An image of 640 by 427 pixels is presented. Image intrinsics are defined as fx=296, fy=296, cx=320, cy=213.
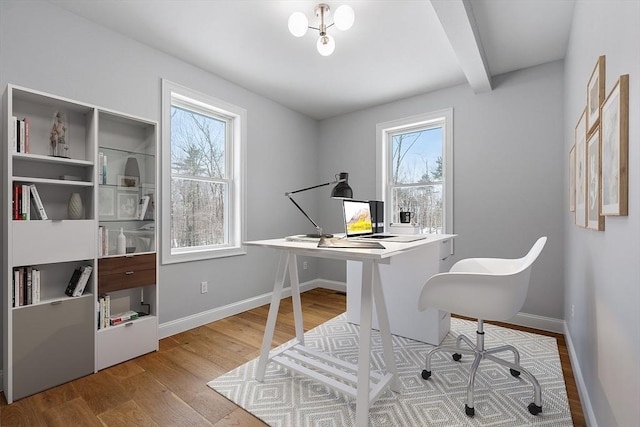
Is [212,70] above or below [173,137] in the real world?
above

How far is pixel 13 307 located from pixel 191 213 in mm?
1503

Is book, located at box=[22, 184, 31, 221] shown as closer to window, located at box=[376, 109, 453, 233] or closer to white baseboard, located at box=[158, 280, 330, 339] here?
white baseboard, located at box=[158, 280, 330, 339]

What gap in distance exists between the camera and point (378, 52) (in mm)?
2656

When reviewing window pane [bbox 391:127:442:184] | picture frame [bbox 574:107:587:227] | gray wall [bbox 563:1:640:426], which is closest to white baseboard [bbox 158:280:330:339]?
window pane [bbox 391:127:442:184]

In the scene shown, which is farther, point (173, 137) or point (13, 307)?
point (173, 137)

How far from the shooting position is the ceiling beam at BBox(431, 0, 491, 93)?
1866 millimetres

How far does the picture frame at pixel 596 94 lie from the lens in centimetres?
127

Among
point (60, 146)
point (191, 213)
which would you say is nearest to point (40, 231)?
point (60, 146)

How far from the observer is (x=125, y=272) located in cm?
223

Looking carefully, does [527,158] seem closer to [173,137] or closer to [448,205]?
[448,205]

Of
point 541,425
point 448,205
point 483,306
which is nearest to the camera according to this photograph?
point 541,425

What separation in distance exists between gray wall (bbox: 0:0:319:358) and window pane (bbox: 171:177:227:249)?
28cm

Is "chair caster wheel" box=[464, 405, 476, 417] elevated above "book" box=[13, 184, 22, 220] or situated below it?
below

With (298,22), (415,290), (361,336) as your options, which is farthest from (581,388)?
(298,22)
